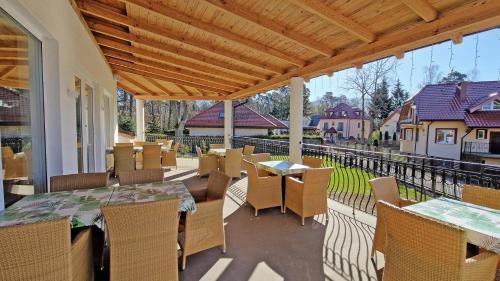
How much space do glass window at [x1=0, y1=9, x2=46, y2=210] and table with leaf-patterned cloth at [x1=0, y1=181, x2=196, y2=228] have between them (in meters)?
0.26

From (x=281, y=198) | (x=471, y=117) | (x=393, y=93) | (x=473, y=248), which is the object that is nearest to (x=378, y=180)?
(x=473, y=248)

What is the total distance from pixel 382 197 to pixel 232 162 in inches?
148

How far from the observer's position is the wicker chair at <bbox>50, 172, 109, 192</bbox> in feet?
7.82

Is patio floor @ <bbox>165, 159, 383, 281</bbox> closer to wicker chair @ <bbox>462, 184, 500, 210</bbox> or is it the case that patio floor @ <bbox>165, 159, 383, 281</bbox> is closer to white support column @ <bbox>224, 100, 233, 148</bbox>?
wicker chair @ <bbox>462, 184, 500, 210</bbox>

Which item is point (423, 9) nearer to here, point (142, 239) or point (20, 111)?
point (142, 239)

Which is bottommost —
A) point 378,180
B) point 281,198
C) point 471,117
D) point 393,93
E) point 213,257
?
point 213,257

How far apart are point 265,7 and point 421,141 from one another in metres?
18.4

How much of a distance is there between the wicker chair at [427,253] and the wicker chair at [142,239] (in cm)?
150

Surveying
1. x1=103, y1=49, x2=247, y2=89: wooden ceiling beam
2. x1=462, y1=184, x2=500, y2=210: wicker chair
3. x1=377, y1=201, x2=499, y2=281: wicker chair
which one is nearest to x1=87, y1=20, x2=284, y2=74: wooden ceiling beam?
x1=103, y1=49, x2=247, y2=89: wooden ceiling beam

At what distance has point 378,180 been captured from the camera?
2.43m

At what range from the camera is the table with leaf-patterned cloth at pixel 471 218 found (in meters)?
1.53

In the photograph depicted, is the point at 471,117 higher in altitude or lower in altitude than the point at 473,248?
higher

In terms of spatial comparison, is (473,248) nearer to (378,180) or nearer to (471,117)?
(378,180)

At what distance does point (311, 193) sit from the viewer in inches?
131
